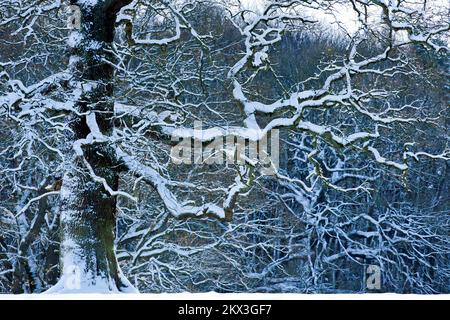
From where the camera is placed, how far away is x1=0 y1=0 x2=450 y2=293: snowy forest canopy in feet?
33.0

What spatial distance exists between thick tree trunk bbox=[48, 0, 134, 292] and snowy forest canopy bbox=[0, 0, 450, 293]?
23 millimetres

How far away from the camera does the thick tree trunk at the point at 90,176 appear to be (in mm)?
9898

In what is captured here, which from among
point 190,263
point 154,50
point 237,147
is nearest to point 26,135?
point 237,147

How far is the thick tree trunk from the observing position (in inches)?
390

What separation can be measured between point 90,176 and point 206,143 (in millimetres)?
1695

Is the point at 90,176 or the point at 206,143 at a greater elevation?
the point at 206,143

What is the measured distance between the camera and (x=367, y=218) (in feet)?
67.6

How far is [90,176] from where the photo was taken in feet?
32.1

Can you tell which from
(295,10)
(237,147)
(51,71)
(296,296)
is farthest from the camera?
(51,71)

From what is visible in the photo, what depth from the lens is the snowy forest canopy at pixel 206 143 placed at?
10.0 metres

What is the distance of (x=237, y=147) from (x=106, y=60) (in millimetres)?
2248

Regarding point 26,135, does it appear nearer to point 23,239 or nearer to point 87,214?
point 87,214

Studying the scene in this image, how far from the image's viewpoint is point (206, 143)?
10125 millimetres

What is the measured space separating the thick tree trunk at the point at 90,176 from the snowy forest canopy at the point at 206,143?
23mm
